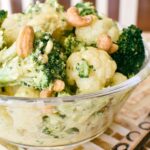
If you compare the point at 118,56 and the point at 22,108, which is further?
the point at 118,56

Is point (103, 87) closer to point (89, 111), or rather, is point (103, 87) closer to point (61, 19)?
point (89, 111)

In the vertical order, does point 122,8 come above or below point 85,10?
below

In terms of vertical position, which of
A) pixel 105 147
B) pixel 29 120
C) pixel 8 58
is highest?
pixel 8 58

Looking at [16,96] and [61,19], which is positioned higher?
[61,19]

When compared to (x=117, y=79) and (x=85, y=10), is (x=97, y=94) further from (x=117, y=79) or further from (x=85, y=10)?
(x=85, y=10)

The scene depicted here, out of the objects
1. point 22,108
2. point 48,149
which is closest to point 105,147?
point 48,149

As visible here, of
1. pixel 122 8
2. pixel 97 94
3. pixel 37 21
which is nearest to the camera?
pixel 97 94

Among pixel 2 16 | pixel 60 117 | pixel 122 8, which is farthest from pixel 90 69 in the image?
pixel 122 8
